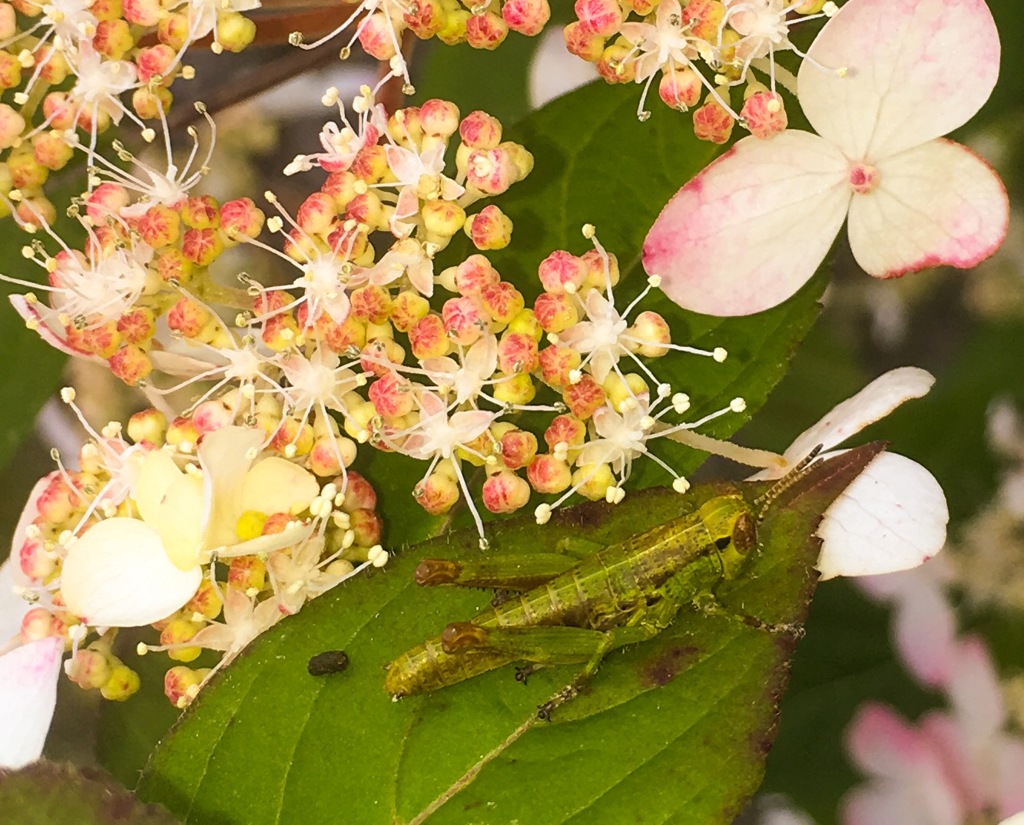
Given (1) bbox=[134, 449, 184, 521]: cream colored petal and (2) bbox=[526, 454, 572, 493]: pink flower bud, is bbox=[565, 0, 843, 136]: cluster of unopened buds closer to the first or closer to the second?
(2) bbox=[526, 454, 572, 493]: pink flower bud

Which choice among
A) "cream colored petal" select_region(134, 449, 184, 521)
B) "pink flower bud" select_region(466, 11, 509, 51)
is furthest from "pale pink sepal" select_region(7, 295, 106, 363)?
"pink flower bud" select_region(466, 11, 509, 51)

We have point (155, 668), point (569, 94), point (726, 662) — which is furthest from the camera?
point (155, 668)

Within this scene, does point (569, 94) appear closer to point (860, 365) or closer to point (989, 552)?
point (860, 365)

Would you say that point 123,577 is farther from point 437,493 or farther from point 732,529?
point 732,529

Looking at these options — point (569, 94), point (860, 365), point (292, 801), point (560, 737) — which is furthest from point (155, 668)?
point (860, 365)

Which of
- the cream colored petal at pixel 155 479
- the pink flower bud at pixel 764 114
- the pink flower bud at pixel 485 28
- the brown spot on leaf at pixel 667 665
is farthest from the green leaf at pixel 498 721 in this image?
the pink flower bud at pixel 485 28

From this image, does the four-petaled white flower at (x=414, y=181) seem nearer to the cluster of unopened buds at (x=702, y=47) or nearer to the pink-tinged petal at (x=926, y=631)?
the cluster of unopened buds at (x=702, y=47)
